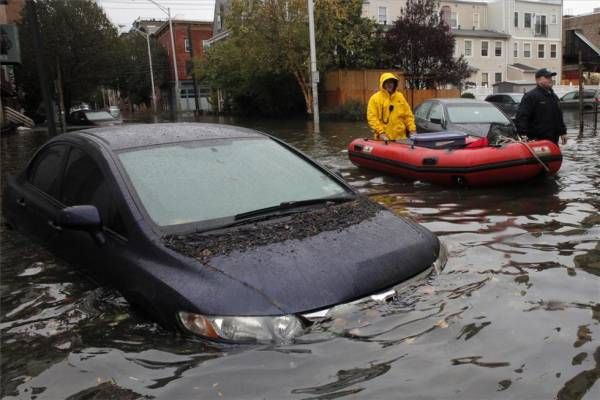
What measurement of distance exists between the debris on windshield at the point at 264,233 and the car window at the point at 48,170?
6.01ft

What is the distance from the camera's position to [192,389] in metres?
2.75

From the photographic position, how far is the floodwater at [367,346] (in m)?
2.75

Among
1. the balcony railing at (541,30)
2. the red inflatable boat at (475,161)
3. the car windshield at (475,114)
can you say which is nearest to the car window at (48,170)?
the red inflatable boat at (475,161)

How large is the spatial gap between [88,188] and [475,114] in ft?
31.5

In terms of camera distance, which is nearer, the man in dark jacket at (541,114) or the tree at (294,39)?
the man in dark jacket at (541,114)

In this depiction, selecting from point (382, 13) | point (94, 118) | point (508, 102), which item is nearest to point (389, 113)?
point (508, 102)

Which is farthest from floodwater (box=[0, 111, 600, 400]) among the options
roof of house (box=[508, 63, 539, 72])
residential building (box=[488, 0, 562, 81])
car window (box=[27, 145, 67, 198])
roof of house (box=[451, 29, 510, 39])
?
residential building (box=[488, 0, 562, 81])

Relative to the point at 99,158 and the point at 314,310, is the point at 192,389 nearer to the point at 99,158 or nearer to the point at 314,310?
the point at 314,310

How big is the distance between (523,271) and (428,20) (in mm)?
30604

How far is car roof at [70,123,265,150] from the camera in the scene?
4.24 metres

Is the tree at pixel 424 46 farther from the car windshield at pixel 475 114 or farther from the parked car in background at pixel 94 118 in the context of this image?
the car windshield at pixel 475 114

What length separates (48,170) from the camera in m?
4.96

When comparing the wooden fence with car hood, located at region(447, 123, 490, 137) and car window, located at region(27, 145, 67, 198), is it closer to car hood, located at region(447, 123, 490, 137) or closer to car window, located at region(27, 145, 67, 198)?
car hood, located at region(447, 123, 490, 137)

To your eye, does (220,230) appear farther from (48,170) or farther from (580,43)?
(580,43)
